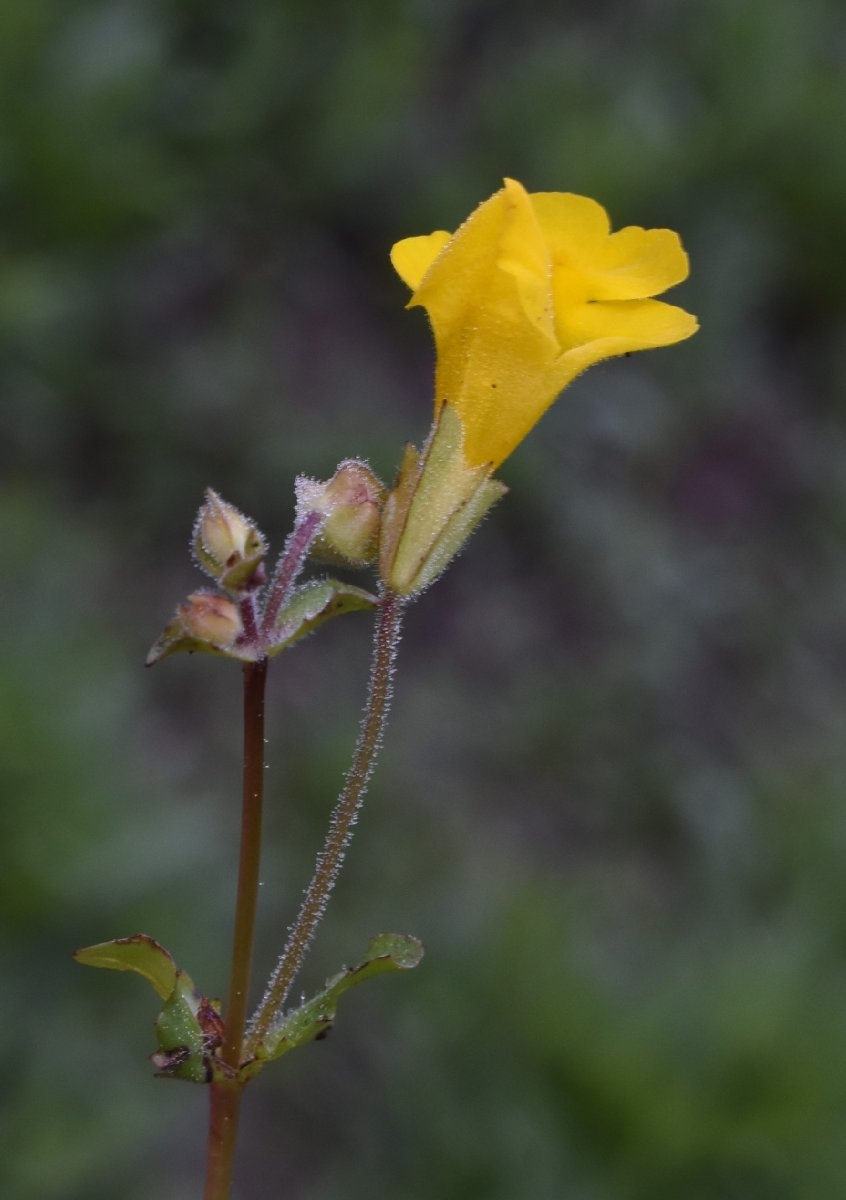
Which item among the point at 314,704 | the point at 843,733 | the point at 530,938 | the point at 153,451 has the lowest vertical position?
the point at 530,938

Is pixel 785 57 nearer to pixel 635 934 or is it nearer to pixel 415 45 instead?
pixel 415 45

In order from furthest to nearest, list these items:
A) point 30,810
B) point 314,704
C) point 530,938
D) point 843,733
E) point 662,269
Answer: point 843,733
point 314,704
point 530,938
point 30,810
point 662,269

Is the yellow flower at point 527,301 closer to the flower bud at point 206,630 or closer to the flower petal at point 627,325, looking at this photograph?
the flower petal at point 627,325

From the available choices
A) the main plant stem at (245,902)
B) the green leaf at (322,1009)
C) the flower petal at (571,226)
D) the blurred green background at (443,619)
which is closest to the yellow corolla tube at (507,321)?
the flower petal at (571,226)

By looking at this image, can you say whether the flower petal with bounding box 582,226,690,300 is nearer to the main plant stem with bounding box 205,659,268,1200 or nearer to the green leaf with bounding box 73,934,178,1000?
the main plant stem with bounding box 205,659,268,1200

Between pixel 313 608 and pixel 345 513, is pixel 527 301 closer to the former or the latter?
pixel 345 513

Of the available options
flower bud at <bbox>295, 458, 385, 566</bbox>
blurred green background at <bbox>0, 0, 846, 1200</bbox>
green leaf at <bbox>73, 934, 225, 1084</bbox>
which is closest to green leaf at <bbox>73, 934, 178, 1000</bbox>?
green leaf at <bbox>73, 934, 225, 1084</bbox>

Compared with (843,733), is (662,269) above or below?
below

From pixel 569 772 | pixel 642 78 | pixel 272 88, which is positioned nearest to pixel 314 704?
pixel 569 772
